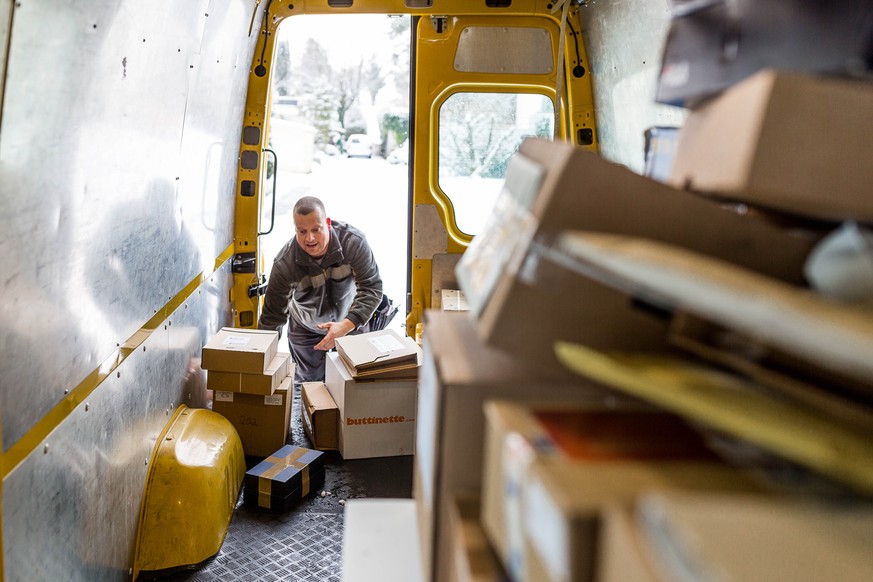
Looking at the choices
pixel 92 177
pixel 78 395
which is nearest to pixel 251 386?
pixel 78 395

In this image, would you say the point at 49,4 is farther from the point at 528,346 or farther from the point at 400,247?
the point at 400,247

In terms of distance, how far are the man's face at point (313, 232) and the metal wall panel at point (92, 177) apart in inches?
40.7

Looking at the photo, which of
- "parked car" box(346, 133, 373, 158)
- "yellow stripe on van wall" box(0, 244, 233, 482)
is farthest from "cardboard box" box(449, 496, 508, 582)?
"parked car" box(346, 133, 373, 158)

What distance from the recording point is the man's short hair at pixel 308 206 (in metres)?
4.40

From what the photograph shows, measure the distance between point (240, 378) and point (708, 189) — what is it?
2993 millimetres

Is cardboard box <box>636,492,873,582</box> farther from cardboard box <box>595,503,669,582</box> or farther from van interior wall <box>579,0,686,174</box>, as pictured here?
van interior wall <box>579,0,686,174</box>

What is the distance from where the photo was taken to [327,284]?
4.78m

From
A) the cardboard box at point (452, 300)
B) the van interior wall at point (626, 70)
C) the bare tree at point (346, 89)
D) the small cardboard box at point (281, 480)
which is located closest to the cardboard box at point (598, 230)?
the van interior wall at point (626, 70)

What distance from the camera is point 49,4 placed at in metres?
1.74

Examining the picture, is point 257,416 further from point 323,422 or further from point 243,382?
point 323,422

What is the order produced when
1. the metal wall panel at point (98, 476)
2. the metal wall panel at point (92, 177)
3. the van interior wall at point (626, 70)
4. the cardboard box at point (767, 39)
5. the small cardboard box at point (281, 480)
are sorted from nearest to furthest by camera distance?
the cardboard box at point (767, 39) → the metal wall panel at point (92, 177) → the metal wall panel at point (98, 476) → the van interior wall at point (626, 70) → the small cardboard box at point (281, 480)

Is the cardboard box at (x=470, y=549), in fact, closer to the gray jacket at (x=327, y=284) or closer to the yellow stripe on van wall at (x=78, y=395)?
the yellow stripe on van wall at (x=78, y=395)

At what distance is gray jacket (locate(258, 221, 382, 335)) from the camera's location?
4.58 meters

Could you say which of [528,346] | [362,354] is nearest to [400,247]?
[362,354]
